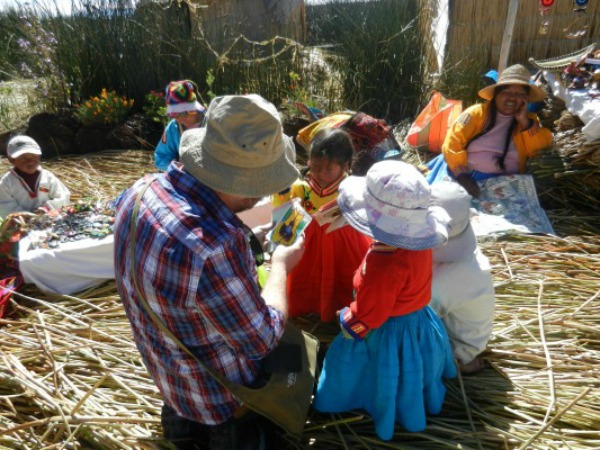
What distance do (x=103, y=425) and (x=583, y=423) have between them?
195cm

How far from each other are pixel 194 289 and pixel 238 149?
1.33 feet

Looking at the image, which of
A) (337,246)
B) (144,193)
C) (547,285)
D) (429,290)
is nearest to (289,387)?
(429,290)

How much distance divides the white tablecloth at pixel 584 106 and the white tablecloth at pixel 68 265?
3556 mm

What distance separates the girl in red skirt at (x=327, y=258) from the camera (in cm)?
243

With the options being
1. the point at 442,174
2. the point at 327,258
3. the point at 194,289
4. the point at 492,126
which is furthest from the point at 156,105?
the point at 194,289

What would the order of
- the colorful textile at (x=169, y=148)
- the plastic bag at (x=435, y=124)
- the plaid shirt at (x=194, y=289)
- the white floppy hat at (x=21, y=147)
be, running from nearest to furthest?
the plaid shirt at (x=194, y=289), the white floppy hat at (x=21, y=147), the colorful textile at (x=169, y=148), the plastic bag at (x=435, y=124)

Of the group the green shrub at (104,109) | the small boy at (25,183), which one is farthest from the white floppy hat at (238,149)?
the green shrub at (104,109)

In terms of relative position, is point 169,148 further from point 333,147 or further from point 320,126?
point 333,147

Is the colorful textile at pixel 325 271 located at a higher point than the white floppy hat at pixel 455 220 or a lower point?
lower

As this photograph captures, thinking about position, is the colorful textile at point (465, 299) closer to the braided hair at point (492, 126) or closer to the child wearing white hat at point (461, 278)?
the child wearing white hat at point (461, 278)

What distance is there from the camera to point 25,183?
147 inches

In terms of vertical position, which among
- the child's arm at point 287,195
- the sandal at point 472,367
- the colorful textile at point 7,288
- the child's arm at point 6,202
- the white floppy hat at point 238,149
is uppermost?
the white floppy hat at point 238,149

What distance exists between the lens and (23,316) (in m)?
2.99

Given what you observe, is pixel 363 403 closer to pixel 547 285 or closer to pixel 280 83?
Answer: pixel 547 285
